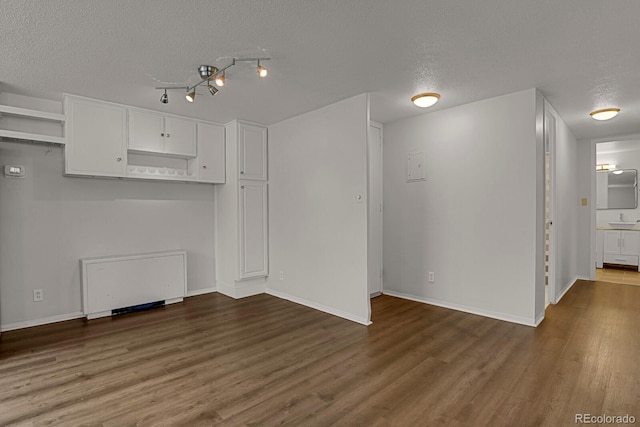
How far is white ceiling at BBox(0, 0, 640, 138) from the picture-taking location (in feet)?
6.64

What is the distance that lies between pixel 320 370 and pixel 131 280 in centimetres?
282

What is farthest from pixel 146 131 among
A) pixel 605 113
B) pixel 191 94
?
pixel 605 113

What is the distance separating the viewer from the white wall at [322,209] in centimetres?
362

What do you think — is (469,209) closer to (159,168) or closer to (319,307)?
(319,307)

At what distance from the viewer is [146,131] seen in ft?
13.3

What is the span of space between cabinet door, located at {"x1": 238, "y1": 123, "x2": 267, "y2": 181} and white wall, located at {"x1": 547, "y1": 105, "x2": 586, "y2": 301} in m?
3.76

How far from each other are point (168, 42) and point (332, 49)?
1228mm

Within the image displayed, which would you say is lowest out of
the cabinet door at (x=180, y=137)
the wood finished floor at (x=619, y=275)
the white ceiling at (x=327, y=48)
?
the wood finished floor at (x=619, y=275)

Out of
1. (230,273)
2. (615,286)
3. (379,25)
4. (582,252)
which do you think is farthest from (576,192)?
(230,273)

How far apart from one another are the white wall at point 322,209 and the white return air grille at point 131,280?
4.29 ft

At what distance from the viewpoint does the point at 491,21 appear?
2141mm

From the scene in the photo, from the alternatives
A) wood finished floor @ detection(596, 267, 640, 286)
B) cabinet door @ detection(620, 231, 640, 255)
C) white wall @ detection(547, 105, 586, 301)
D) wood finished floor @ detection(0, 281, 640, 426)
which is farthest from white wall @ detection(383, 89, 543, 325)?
cabinet door @ detection(620, 231, 640, 255)

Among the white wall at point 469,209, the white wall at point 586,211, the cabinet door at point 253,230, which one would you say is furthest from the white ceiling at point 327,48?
the white wall at point 586,211

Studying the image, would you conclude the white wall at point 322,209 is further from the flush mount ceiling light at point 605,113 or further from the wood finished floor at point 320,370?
the flush mount ceiling light at point 605,113
